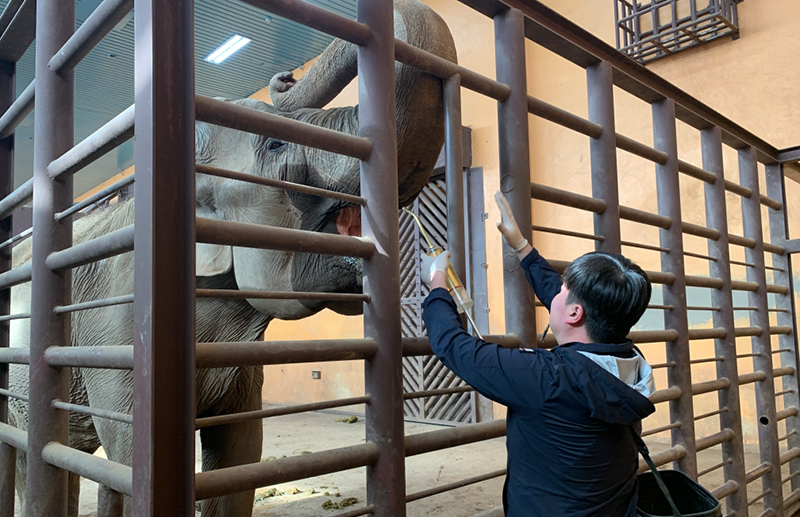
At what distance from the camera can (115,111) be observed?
11016 mm

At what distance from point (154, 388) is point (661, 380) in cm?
531

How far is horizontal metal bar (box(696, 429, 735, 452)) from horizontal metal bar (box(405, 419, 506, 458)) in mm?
1358

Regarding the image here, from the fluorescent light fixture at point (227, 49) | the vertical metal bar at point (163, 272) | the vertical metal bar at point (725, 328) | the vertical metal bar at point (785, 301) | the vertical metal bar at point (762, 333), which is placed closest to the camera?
the vertical metal bar at point (163, 272)

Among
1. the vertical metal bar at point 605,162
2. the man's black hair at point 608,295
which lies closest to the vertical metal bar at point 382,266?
the man's black hair at point 608,295

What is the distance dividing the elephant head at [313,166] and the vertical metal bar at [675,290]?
48.1 inches

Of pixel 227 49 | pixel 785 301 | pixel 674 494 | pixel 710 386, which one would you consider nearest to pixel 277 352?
pixel 674 494

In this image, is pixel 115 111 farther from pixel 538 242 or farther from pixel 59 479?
pixel 59 479

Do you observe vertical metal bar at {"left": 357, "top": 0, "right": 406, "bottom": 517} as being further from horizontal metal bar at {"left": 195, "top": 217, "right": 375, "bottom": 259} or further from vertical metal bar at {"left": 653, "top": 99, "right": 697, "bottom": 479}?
vertical metal bar at {"left": 653, "top": 99, "right": 697, "bottom": 479}

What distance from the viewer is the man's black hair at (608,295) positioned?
4.17 ft

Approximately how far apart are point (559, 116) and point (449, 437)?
3.30ft

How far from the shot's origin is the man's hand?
136 centimetres

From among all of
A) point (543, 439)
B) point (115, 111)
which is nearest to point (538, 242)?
point (543, 439)

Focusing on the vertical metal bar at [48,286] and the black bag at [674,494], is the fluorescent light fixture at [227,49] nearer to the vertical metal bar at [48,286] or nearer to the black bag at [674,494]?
the vertical metal bar at [48,286]

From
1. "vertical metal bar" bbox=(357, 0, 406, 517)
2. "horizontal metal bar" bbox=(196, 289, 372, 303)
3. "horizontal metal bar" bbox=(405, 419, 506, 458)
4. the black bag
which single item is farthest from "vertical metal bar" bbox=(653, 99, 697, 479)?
"horizontal metal bar" bbox=(196, 289, 372, 303)
